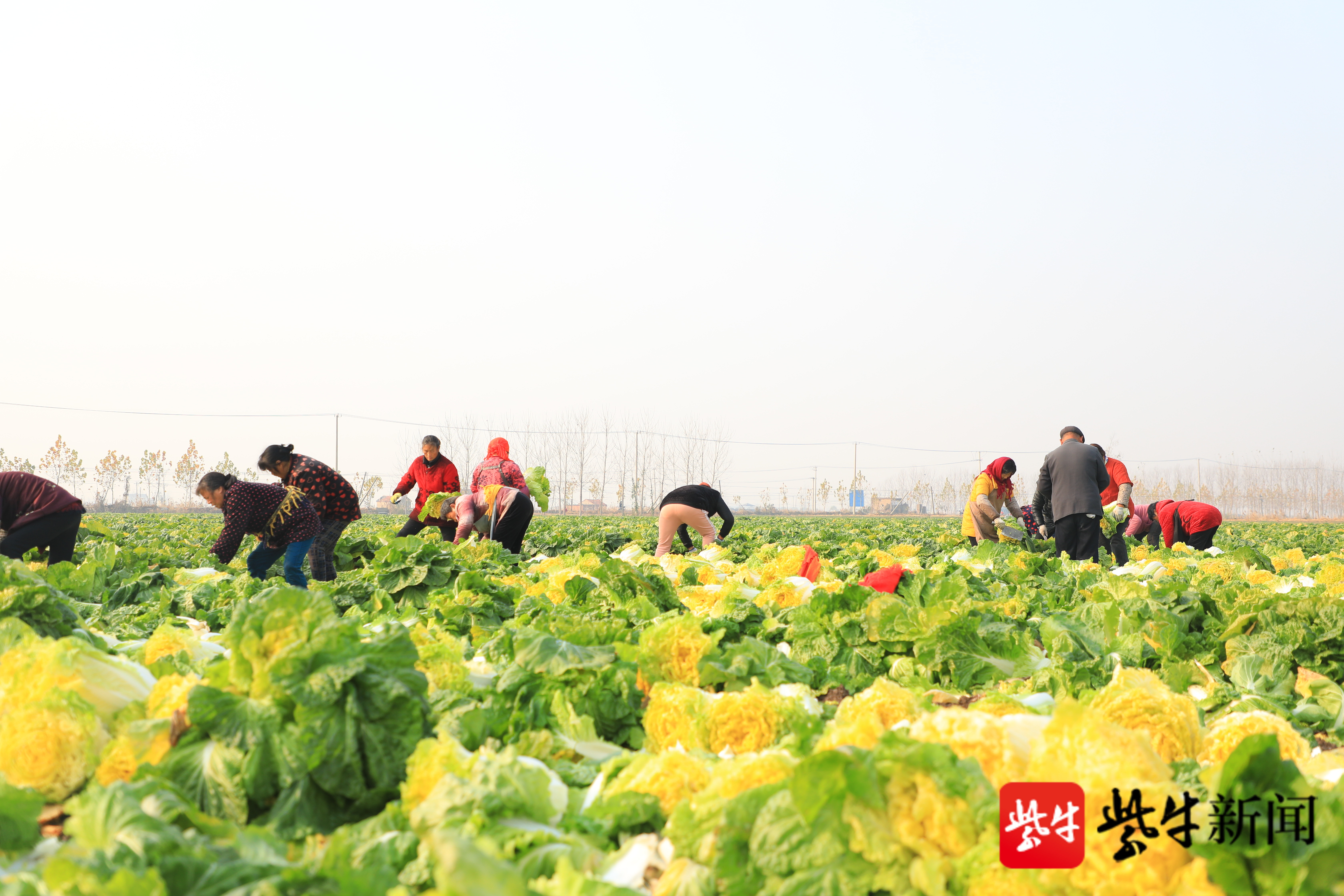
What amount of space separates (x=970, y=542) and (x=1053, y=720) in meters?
11.1

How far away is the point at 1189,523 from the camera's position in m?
12.2

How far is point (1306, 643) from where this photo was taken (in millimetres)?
4391

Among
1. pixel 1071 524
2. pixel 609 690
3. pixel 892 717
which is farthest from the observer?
pixel 1071 524

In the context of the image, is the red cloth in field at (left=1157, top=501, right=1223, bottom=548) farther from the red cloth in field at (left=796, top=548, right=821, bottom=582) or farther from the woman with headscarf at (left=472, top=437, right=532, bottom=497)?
the woman with headscarf at (left=472, top=437, right=532, bottom=497)

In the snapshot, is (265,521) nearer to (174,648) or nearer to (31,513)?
(31,513)

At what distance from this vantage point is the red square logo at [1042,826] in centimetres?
176

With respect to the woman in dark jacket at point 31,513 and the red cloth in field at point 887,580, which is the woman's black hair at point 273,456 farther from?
the red cloth in field at point 887,580

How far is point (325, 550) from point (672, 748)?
654 cm

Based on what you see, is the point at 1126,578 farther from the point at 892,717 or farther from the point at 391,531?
the point at 391,531

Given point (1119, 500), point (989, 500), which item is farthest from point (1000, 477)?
point (1119, 500)

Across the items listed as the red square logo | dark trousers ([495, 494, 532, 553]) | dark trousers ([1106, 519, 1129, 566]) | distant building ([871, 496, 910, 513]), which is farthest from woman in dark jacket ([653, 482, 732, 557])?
distant building ([871, 496, 910, 513])

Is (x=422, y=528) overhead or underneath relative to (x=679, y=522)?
underneath

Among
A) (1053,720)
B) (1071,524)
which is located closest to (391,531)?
(1071,524)

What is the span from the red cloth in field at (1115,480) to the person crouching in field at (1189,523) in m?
0.12
